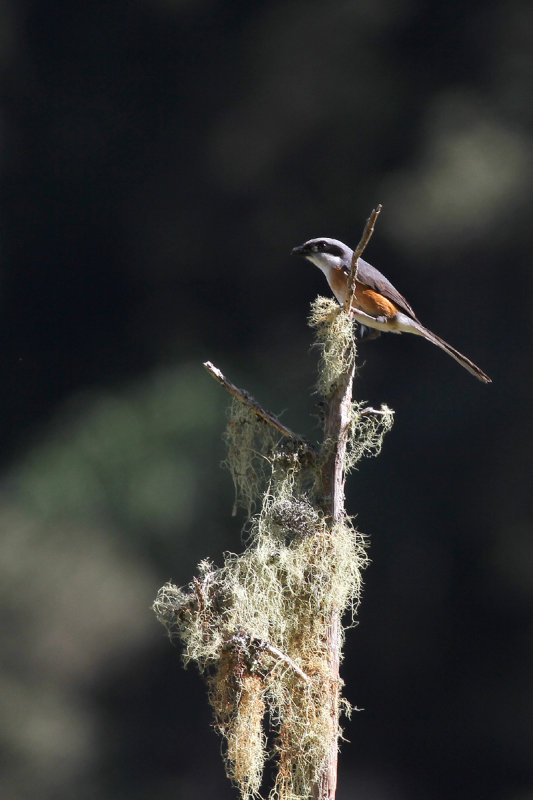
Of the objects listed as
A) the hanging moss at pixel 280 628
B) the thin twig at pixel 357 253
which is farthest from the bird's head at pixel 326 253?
the hanging moss at pixel 280 628

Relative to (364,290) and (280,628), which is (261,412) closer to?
(280,628)

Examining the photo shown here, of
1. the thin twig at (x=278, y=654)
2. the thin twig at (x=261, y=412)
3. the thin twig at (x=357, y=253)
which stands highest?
the thin twig at (x=357, y=253)

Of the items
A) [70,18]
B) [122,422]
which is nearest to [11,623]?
[122,422]

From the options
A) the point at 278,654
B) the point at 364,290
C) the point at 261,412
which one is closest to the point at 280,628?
the point at 278,654

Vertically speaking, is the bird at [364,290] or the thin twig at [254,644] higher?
the bird at [364,290]

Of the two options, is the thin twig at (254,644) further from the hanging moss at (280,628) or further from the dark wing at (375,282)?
the dark wing at (375,282)

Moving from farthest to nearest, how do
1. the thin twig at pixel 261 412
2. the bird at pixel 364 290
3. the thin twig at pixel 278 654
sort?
the bird at pixel 364 290 < the thin twig at pixel 261 412 < the thin twig at pixel 278 654

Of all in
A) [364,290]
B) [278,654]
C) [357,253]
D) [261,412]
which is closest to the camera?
[278,654]

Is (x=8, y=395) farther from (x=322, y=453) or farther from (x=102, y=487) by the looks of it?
(x=322, y=453)

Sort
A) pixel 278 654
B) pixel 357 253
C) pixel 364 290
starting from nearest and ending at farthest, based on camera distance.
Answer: pixel 278 654
pixel 357 253
pixel 364 290

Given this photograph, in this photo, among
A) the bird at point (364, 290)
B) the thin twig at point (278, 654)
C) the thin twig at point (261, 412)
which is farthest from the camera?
the bird at point (364, 290)

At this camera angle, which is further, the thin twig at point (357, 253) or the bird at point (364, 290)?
the bird at point (364, 290)
